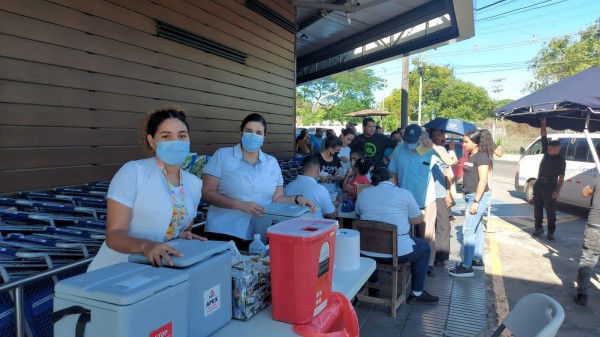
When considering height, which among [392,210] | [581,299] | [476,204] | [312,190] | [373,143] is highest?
[373,143]

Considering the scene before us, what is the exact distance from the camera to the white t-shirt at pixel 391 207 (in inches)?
158

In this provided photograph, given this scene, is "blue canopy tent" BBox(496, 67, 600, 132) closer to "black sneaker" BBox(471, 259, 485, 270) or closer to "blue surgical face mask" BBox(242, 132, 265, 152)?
"black sneaker" BBox(471, 259, 485, 270)

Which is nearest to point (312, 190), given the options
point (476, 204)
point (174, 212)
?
point (174, 212)

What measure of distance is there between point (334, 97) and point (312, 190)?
5944cm

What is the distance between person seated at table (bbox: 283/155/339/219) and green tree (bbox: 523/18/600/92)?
34121 mm

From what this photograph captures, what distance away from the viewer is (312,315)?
1658 millimetres

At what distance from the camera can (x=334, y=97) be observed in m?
62.0

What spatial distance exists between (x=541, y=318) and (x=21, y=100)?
13.2 ft

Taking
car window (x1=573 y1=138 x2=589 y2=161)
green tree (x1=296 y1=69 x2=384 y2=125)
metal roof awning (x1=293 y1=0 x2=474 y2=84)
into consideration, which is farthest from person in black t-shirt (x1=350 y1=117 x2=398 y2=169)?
green tree (x1=296 y1=69 x2=384 y2=125)

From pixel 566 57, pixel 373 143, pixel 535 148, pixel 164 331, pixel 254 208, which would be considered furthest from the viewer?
pixel 566 57

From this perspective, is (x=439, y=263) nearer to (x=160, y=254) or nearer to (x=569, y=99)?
(x=569, y=99)

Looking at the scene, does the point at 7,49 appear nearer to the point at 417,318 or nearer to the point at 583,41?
the point at 417,318

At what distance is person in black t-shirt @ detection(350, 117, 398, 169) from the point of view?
651 cm

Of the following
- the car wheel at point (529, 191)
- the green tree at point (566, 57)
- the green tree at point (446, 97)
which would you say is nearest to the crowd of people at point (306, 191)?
the car wheel at point (529, 191)
